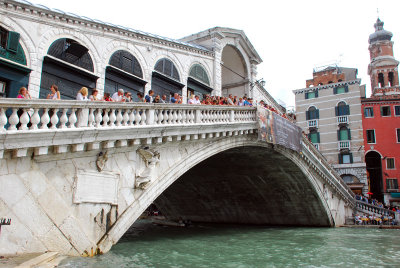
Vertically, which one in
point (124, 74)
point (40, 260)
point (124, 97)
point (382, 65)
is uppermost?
point (382, 65)

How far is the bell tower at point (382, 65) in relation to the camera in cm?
3505

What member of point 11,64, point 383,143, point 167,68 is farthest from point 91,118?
point 383,143

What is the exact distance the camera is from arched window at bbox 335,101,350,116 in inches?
1268

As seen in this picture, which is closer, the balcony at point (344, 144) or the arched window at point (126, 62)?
the arched window at point (126, 62)

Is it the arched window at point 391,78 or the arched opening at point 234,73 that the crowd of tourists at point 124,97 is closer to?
the arched opening at point 234,73

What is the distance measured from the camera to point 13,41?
27.9 feet

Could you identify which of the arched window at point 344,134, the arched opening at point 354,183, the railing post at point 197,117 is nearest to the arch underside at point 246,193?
the railing post at point 197,117

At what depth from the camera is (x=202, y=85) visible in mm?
15539

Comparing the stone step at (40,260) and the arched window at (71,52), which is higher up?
the arched window at (71,52)

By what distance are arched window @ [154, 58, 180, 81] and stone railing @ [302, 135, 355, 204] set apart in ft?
27.3

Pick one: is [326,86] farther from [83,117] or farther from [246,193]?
[83,117]

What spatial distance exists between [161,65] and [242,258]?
7.52 metres

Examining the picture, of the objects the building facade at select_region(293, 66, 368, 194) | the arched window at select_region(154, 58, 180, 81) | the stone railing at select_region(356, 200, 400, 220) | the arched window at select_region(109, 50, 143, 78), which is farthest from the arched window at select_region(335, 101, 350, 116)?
the arched window at select_region(109, 50, 143, 78)

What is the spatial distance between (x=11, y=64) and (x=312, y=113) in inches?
1187
